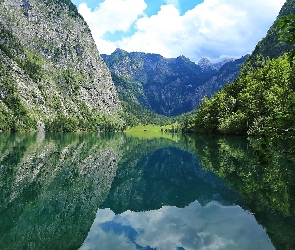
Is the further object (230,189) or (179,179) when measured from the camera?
(179,179)

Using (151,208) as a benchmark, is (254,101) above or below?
above

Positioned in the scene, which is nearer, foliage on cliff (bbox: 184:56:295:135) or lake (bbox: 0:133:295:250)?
lake (bbox: 0:133:295:250)

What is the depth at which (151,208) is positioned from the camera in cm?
2816

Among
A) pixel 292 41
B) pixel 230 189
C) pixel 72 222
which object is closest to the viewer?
pixel 292 41

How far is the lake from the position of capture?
62.7 ft

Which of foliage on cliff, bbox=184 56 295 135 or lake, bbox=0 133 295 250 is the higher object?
foliage on cliff, bbox=184 56 295 135

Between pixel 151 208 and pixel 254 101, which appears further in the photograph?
pixel 254 101

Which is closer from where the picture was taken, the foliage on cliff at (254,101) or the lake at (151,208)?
the lake at (151,208)

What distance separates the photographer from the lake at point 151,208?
19.1m

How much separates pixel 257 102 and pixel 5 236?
3625 inches

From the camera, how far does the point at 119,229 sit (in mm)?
22406

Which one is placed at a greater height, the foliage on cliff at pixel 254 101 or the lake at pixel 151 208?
the foliage on cliff at pixel 254 101

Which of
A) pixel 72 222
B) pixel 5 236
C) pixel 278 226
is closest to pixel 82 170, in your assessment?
pixel 72 222

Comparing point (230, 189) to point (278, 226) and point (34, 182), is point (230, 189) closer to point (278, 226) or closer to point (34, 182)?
point (278, 226)
